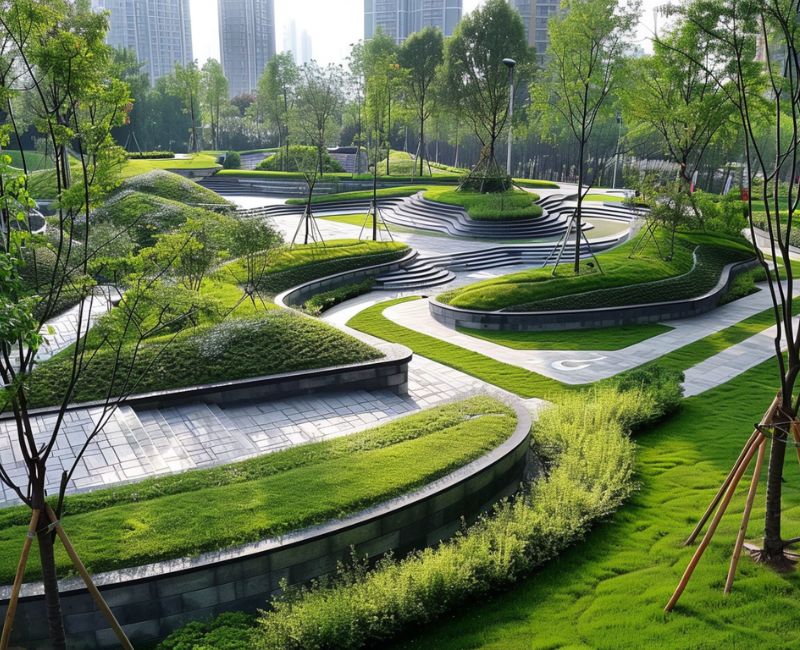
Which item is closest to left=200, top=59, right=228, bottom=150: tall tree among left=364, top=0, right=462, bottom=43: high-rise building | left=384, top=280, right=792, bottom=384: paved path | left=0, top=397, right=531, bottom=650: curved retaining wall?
left=364, top=0, right=462, bottom=43: high-rise building

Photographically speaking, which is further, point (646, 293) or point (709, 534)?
point (646, 293)

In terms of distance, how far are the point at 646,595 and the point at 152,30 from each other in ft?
517

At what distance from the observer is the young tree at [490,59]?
35688mm

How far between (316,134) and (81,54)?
35.5 metres

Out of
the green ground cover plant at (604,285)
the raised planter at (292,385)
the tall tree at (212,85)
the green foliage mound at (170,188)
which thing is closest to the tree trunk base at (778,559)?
the raised planter at (292,385)

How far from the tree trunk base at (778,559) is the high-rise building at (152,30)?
5700 inches

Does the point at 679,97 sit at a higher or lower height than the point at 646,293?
higher

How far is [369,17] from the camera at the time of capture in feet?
444

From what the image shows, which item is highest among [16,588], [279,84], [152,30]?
[152,30]

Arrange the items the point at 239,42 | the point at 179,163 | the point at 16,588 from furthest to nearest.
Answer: the point at 239,42 < the point at 179,163 < the point at 16,588

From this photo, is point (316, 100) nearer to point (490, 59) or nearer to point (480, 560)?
point (490, 59)

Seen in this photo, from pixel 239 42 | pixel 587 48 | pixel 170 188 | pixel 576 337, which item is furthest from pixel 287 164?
pixel 239 42

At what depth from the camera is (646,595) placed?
20.5ft

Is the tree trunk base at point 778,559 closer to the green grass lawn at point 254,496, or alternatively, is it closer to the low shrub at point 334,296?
the green grass lawn at point 254,496
